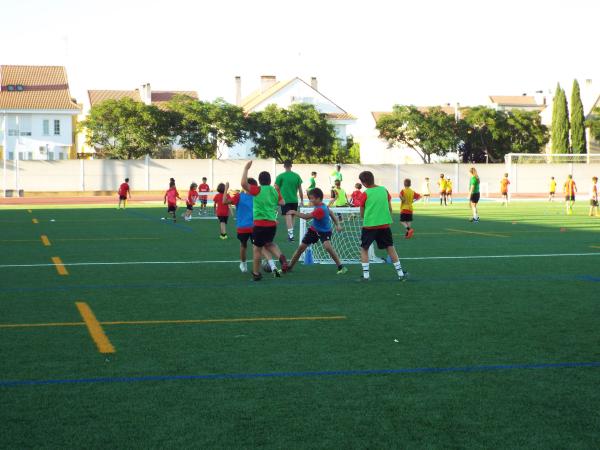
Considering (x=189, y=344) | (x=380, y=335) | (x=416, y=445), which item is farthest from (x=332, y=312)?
(x=416, y=445)

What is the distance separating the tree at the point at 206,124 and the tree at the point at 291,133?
1893 millimetres

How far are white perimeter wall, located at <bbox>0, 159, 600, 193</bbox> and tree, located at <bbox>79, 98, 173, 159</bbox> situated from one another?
3777 millimetres

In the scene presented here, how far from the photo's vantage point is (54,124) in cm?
7719

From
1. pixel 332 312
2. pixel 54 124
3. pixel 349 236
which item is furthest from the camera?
pixel 54 124

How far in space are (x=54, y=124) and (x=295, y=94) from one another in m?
24.7

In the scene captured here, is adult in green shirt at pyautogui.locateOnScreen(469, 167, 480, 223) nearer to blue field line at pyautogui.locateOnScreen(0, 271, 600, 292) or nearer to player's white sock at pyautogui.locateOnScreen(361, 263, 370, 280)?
blue field line at pyautogui.locateOnScreen(0, 271, 600, 292)

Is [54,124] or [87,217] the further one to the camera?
[54,124]

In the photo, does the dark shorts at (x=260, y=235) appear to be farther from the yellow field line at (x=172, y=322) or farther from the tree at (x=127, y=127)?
the tree at (x=127, y=127)

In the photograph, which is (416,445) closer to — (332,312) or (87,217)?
(332,312)

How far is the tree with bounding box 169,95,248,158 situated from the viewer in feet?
199

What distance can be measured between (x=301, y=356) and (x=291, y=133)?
57251 millimetres

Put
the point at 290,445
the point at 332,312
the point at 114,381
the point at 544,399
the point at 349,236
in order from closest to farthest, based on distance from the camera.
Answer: the point at 290,445 → the point at 544,399 → the point at 114,381 → the point at 332,312 → the point at 349,236

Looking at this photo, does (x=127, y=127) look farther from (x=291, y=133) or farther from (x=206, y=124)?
(x=291, y=133)

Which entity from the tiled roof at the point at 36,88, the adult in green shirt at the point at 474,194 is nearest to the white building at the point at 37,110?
the tiled roof at the point at 36,88
